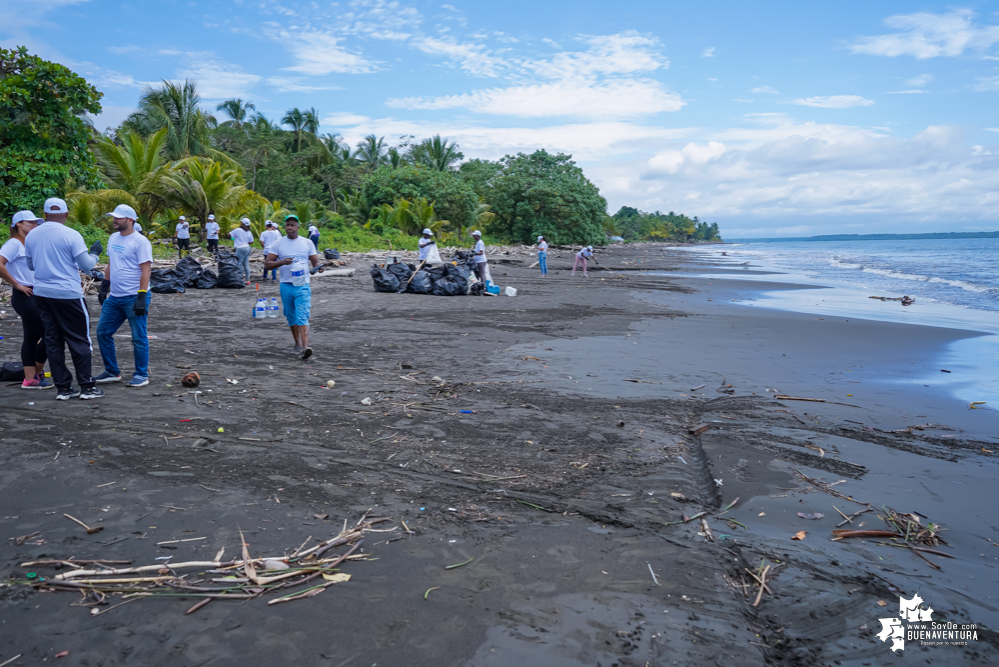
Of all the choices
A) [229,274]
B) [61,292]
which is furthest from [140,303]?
[229,274]

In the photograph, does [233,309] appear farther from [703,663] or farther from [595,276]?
[595,276]

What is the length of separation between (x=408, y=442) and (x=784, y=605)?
2970 millimetres

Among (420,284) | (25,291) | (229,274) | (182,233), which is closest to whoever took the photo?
(25,291)

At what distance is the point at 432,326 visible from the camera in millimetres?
11352

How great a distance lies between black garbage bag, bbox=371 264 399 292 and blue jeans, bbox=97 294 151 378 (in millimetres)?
9888

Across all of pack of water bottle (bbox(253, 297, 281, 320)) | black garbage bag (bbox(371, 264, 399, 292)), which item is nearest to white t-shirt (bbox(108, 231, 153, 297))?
pack of water bottle (bbox(253, 297, 281, 320))

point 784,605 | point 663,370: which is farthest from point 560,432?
point 663,370

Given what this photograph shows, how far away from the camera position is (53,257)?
564 centimetres

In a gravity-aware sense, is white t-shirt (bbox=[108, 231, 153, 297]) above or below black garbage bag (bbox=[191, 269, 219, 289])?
above

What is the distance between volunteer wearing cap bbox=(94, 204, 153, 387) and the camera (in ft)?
20.1

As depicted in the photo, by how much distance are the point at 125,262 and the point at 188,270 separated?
10690mm

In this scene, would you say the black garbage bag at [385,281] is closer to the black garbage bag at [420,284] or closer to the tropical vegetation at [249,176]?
the black garbage bag at [420,284]

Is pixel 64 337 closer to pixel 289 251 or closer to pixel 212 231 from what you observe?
pixel 289 251

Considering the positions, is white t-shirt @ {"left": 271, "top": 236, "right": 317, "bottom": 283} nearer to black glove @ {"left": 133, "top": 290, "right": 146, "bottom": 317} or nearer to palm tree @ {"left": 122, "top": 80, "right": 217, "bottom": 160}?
black glove @ {"left": 133, "top": 290, "right": 146, "bottom": 317}
